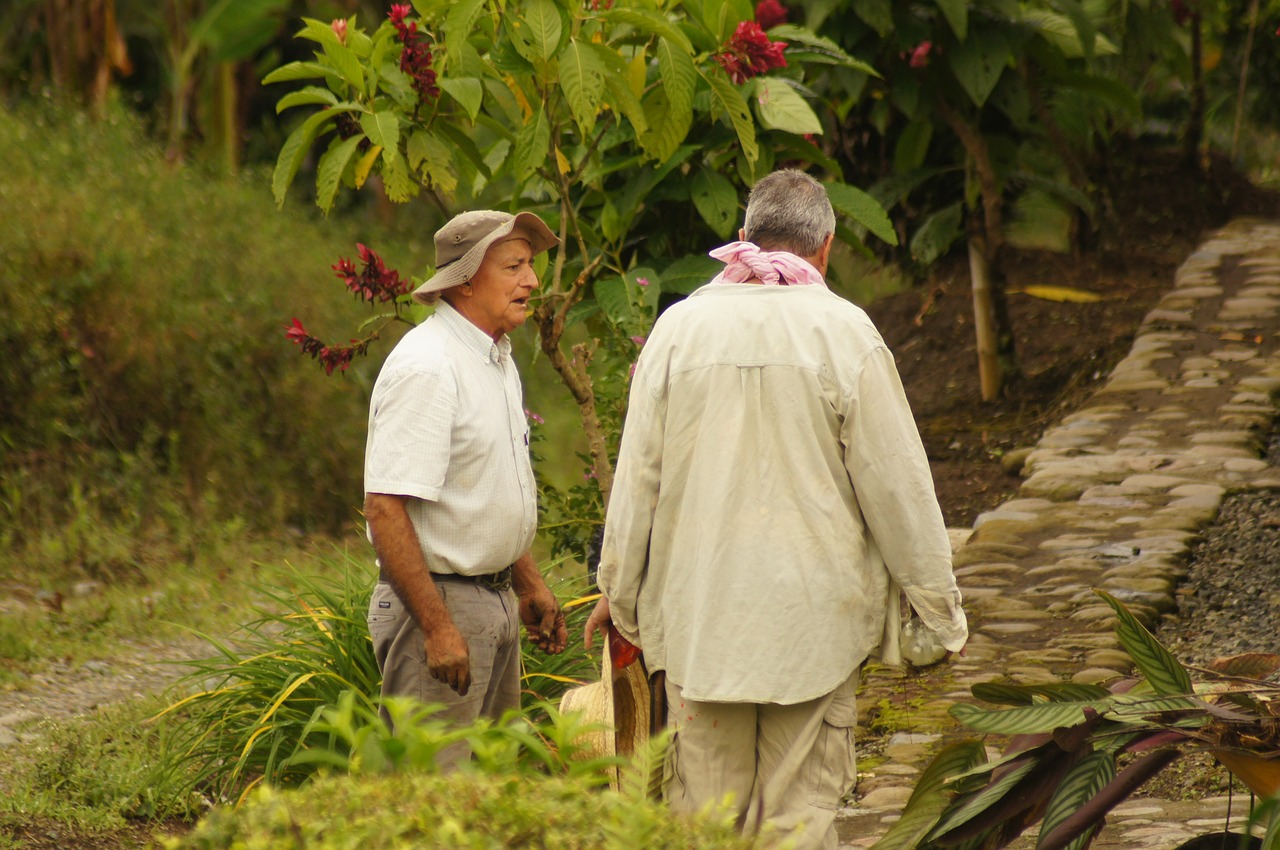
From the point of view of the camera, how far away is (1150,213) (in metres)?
10.9

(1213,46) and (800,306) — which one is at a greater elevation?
(1213,46)

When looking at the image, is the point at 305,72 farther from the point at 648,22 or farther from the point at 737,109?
the point at 737,109


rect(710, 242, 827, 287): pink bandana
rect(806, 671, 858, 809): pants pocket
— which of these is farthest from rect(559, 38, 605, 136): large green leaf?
rect(806, 671, 858, 809): pants pocket

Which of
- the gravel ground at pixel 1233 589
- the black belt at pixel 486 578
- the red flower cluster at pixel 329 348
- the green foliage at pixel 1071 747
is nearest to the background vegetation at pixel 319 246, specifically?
the red flower cluster at pixel 329 348

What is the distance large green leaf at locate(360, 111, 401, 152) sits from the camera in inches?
171

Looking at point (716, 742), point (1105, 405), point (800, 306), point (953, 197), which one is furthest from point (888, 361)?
point (953, 197)

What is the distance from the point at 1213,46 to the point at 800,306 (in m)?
10.5

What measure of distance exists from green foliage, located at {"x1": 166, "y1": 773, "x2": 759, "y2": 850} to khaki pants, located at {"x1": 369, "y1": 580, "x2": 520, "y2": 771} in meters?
1.54

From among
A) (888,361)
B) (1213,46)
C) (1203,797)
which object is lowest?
(1203,797)

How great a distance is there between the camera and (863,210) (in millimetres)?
5230

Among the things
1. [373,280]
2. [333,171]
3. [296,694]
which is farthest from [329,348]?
[296,694]

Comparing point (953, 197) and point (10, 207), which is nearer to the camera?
point (953, 197)

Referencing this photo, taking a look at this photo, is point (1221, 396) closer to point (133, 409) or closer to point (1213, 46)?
point (1213, 46)

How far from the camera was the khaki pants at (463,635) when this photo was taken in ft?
11.5
